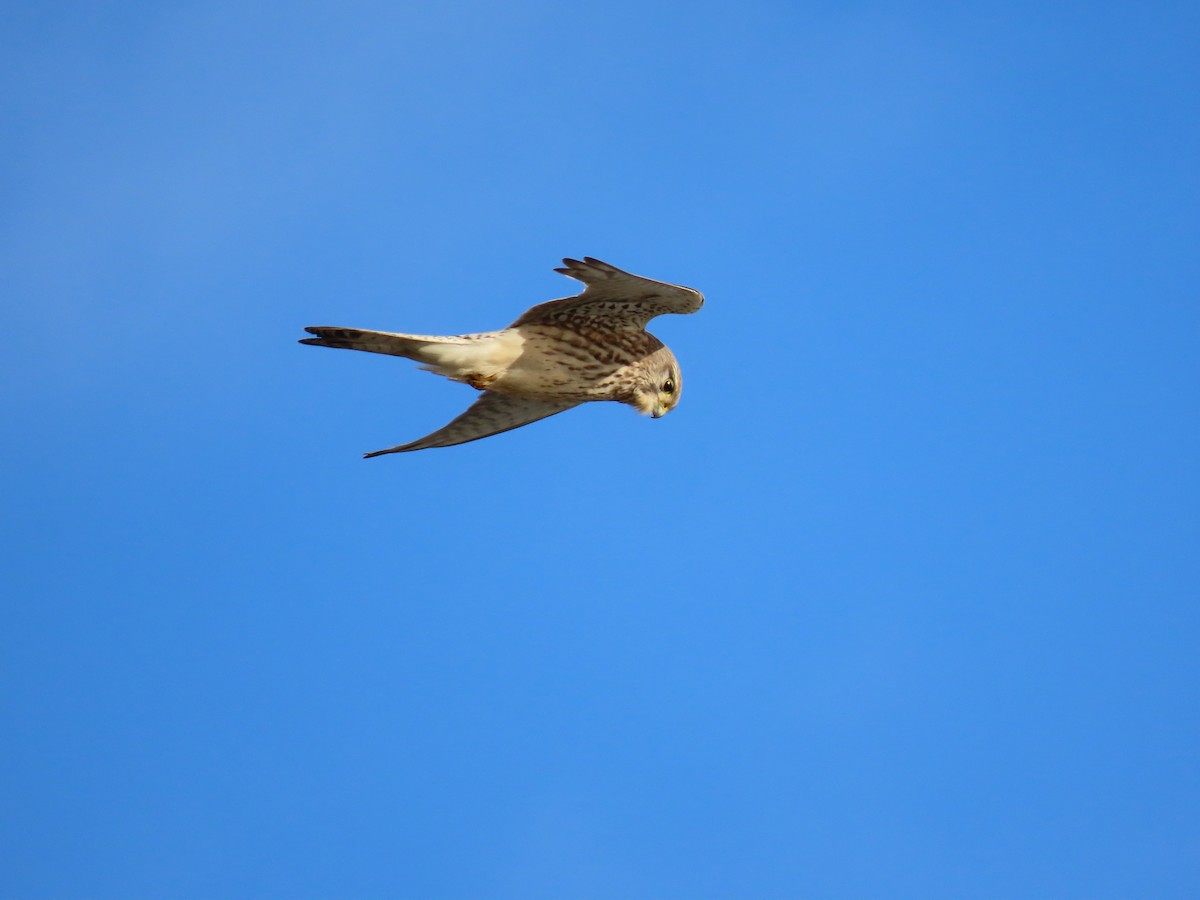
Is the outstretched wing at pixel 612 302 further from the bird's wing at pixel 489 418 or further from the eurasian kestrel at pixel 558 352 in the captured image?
the bird's wing at pixel 489 418

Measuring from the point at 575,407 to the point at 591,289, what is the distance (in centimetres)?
158

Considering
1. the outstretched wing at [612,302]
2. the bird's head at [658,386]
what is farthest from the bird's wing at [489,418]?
the outstretched wing at [612,302]

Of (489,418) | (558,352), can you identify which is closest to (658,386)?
(558,352)

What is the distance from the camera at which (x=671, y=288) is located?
7637mm

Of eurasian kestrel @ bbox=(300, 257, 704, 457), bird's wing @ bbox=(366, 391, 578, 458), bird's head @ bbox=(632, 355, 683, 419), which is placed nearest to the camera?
eurasian kestrel @ bbox=(300, 257, 704, 457)

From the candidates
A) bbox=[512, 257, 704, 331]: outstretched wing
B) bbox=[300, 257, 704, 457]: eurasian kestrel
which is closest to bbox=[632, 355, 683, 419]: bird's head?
bbox=[300, 257, 704, 457]: eurasian kestrel

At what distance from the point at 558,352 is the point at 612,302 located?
0.55 metres

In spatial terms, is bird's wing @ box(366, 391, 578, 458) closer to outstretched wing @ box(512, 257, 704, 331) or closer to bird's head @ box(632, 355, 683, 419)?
bird's head @ box(632, 355, 683, 419)

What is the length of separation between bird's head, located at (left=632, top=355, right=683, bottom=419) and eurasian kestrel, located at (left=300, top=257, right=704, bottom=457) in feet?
0.04

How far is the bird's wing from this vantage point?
28.1 feet

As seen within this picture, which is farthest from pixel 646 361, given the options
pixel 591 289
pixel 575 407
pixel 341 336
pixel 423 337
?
pixel 341 336

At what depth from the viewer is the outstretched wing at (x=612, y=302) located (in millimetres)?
7309

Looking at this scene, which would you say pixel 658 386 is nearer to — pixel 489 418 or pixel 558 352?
pixel 558 352

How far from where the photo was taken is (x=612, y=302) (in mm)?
7902
